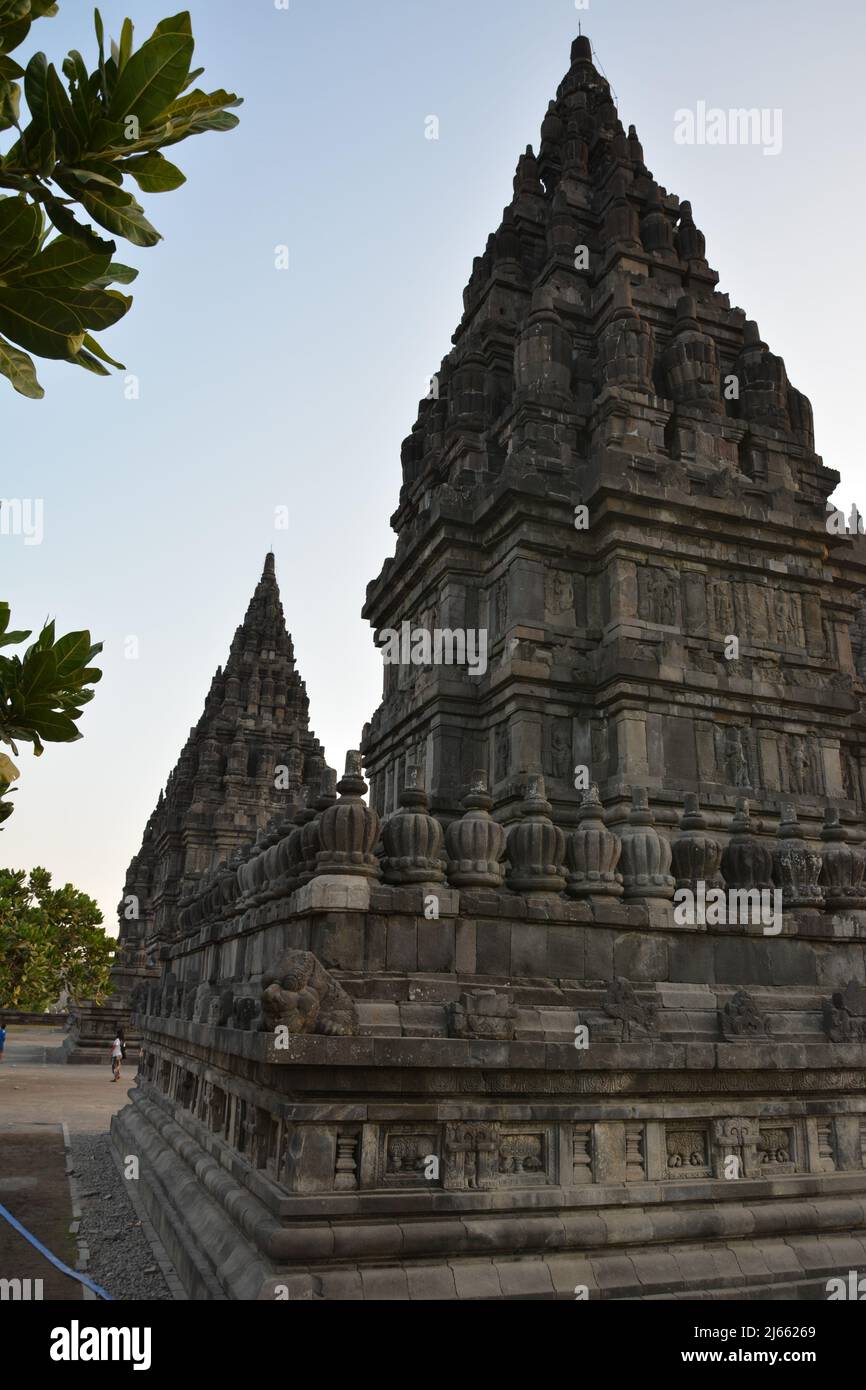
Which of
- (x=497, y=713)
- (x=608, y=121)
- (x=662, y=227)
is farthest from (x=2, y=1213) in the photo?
(x=608, y=121)

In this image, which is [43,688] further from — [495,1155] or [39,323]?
[495,1155]

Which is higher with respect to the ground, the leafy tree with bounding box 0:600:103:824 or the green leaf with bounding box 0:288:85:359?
the green leaf with bounding box 0:288:85:359

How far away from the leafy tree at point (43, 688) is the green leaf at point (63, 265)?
4.99ft

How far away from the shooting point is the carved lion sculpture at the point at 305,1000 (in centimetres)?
766

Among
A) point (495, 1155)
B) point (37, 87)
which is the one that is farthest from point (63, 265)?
point (495, 1155)

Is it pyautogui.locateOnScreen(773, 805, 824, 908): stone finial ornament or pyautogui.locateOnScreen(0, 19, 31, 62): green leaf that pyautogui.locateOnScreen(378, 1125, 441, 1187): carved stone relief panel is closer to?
pyautogui.locateOnScreen(773, 805, 824, 908): stone finial ornament

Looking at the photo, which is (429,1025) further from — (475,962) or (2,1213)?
(2,1213)

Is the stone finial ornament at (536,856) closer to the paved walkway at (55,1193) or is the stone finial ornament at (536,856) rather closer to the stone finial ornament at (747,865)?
the stone finial ornament at (747,865)

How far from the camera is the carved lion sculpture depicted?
7660 mm

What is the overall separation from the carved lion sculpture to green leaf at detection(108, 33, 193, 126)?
602 centimetres

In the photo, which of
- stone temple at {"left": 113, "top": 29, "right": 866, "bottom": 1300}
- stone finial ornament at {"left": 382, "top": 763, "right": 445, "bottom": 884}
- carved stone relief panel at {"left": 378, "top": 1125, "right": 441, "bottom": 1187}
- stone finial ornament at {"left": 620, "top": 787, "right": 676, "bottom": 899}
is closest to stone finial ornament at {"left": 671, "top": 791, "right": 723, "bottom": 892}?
stone temple at {"left": 113, "top": 29, "right": 866, "bottom": 1300}

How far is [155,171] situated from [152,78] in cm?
41

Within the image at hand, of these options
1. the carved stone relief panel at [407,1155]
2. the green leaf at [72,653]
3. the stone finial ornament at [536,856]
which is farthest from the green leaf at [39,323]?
the stone finial ornament at [536,856]

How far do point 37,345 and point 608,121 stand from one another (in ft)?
71.1
